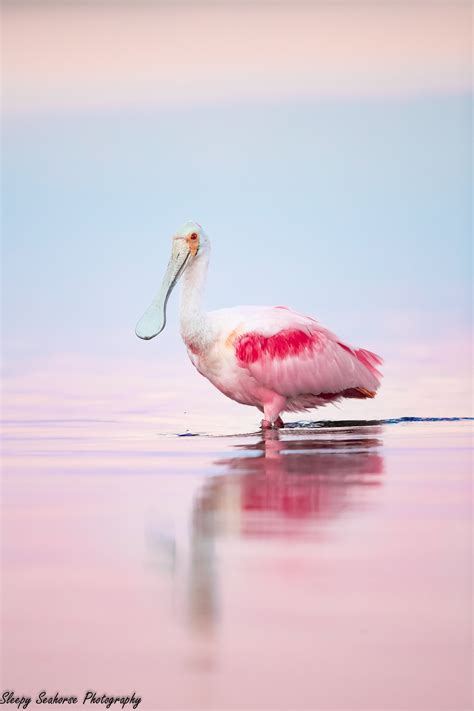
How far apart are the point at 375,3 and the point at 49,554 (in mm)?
9120

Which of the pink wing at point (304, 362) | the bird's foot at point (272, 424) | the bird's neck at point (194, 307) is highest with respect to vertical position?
the bird's neck at point (194, 307)

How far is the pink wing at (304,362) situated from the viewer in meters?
8.65

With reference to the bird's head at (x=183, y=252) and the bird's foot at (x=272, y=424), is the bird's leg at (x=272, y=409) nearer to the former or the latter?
the bird's foot at (x=272, y=424)

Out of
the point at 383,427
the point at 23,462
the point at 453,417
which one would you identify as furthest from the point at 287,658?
the point at 453,417

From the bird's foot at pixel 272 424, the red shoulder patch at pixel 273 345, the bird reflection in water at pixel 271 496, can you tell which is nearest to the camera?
the bird reflection in water at pixel 271 496

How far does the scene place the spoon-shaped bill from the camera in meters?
9.48

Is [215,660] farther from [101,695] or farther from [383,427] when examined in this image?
[383,427]

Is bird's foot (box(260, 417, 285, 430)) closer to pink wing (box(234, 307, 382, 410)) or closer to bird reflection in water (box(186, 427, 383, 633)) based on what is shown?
pink wing (box(234, 307, 382, 410))

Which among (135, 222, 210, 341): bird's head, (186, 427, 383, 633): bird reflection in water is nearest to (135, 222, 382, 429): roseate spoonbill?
(135, 222, 210, 341): bird's head

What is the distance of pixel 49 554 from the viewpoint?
4.15 metres

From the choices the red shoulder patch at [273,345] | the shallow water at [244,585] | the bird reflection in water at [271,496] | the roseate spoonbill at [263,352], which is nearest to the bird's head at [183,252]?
the roseate spoonbill at [263,352]

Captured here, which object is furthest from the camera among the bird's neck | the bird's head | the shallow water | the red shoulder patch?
the bird's head

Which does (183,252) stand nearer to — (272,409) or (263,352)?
(263,352)

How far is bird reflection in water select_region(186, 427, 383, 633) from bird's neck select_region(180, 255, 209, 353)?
1.62 metres
